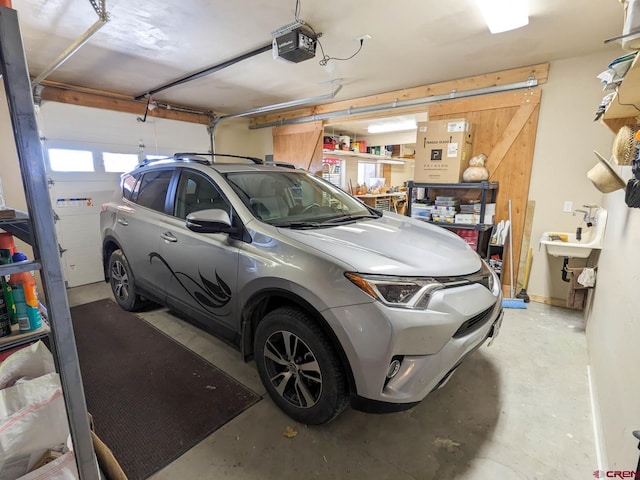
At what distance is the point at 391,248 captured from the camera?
1709 mm

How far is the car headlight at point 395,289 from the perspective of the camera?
141 cm

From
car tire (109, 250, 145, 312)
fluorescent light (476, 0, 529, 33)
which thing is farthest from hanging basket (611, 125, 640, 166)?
car tire (109, 250, 145, 312)

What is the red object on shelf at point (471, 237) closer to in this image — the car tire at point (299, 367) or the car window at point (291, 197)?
the car window at point (291, 197)

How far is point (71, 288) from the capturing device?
4328mm

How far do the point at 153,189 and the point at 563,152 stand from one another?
4297 millimetres

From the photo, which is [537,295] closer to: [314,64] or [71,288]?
[314,64]

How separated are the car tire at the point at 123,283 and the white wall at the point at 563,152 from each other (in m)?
4.51

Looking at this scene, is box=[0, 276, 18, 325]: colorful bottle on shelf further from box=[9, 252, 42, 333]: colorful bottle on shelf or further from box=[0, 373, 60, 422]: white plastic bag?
box=[0, 373, 60, 422]: white plastic bag

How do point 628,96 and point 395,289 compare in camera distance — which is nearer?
point 395,289

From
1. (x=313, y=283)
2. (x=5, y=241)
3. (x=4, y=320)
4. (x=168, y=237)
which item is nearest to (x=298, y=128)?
(x=168, y=237)

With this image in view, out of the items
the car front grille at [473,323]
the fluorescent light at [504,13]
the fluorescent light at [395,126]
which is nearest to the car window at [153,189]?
the car front grille at [473,323]

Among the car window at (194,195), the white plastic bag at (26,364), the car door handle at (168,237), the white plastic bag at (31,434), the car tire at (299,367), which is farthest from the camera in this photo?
the car door handle at (168,237)

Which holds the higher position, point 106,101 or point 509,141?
point 106,101

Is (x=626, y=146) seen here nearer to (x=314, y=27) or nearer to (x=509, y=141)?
(x=509, y=141)
